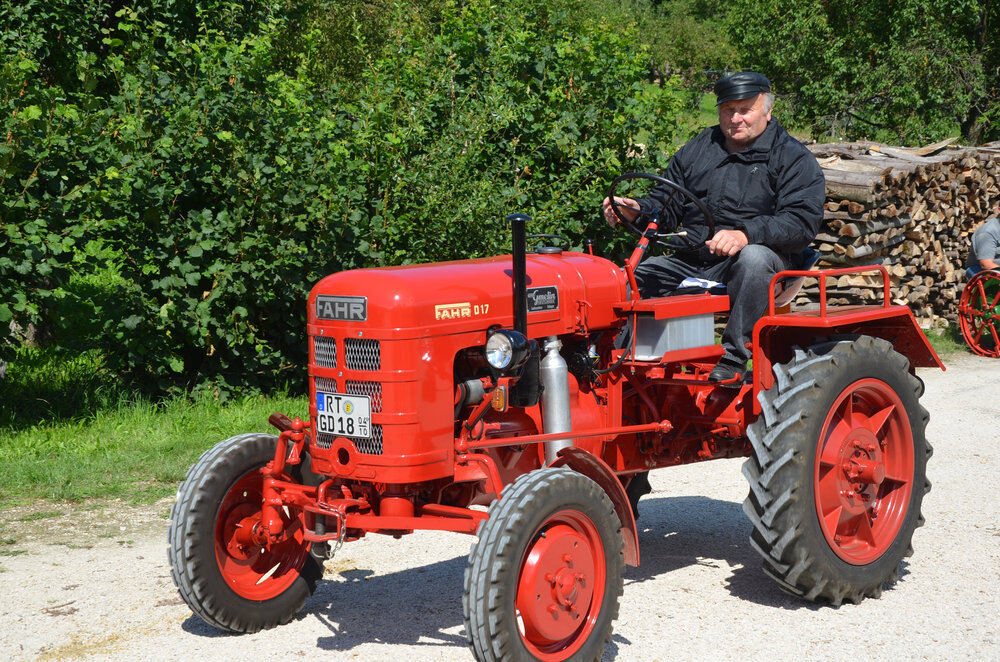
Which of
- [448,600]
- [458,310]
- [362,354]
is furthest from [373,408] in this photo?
[448,600]

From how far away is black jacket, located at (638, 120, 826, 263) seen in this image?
15.9 ft

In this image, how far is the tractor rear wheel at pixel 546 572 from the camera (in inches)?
135

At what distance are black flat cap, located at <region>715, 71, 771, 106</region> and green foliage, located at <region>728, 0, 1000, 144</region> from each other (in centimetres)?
1442

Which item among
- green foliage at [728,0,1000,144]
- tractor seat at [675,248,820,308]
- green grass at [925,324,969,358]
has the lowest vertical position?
green grass at [925,324,969,358]

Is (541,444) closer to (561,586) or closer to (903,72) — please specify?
(561,586)

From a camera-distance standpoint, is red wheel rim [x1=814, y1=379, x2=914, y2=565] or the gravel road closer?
the gravel road

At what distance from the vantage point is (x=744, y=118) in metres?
5.09

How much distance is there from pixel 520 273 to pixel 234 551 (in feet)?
5.31

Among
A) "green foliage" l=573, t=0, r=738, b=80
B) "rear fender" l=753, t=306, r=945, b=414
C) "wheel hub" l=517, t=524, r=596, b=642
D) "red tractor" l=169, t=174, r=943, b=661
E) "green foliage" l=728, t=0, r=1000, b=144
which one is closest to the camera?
"wheel hub" l=517, t=524, r=596, b=642

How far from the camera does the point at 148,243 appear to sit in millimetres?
7293

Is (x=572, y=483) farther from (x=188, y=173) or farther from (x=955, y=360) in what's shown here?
(x=955, y=360)

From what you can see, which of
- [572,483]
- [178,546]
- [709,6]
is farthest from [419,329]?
[709,6]

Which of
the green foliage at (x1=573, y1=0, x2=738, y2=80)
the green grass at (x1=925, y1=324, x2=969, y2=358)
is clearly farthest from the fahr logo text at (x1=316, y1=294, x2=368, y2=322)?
the green foliage at (x1=573, y1=0, x2=738, y2=80)

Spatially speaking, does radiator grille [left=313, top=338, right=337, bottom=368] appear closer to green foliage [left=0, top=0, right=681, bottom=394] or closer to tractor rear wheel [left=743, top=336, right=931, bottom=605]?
tractor rear wheel [left=743, top=336, right=931, bottom=605]
